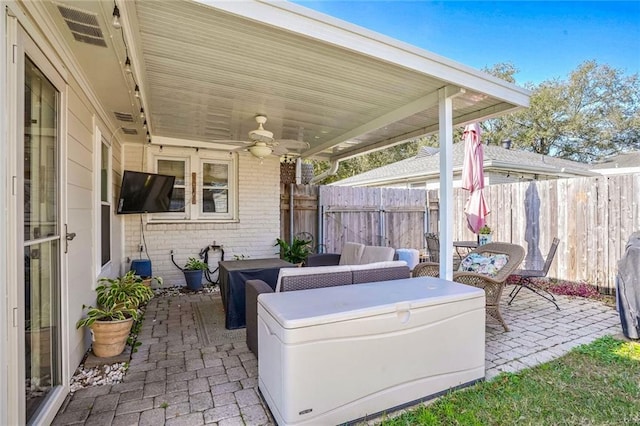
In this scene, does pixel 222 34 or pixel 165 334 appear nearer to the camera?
pixel 222 34

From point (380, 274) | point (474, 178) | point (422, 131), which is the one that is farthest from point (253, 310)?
point (474, 178)

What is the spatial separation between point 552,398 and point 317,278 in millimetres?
1905

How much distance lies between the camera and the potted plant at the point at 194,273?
581 centimetres

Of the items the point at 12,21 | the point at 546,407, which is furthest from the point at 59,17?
the point at 546,407

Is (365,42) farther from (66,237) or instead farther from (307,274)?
(66,237)

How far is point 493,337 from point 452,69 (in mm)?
2793

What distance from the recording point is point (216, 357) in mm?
3111

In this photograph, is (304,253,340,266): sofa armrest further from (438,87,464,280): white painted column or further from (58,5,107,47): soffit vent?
(58,5,107,47): soffit vent

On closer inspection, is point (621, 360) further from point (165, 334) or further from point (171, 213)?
point (171, 213)

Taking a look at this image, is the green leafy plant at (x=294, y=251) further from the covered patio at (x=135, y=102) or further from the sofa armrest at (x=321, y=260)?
the covered patio at (x=135, y=102)

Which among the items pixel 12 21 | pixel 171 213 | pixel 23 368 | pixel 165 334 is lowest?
pixel 165 334

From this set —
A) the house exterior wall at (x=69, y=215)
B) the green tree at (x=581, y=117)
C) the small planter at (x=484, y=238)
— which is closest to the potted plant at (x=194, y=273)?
the house exterior wall at (x=69, y=215)

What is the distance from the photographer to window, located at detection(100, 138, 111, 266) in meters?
4.04

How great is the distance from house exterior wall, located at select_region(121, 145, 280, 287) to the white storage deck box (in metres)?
4.26
